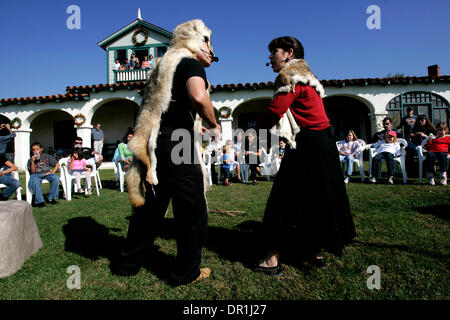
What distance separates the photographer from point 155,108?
1795 millimetres

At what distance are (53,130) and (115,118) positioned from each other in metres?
4.35

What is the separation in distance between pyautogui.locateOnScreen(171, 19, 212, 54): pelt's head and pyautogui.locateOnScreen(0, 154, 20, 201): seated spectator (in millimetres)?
→ 5206

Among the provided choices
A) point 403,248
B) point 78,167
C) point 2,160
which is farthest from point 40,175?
point 403,248

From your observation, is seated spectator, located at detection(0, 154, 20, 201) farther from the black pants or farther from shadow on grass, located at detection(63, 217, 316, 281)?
the black pants

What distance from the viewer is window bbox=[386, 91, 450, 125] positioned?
12455 mm

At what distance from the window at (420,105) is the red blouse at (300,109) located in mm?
12949

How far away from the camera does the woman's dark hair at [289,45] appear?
2.07m

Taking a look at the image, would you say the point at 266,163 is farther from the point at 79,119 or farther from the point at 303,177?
the point at 79,119

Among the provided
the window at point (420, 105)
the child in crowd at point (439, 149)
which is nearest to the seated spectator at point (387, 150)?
the child in crowd at point (439, 149)

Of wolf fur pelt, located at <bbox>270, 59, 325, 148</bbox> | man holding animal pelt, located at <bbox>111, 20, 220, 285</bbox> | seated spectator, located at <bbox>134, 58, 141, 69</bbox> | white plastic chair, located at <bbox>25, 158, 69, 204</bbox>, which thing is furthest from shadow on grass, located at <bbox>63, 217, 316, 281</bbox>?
seated spectator, located at <bbox>134, 58, 141, 69</bbox>

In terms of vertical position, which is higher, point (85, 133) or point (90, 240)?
point (85, 133)

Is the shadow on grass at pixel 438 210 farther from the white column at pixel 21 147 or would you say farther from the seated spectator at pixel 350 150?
the white column at pixel 21 147

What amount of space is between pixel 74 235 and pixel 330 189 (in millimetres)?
2970

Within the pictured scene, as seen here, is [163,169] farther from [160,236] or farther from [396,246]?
[396,246]
